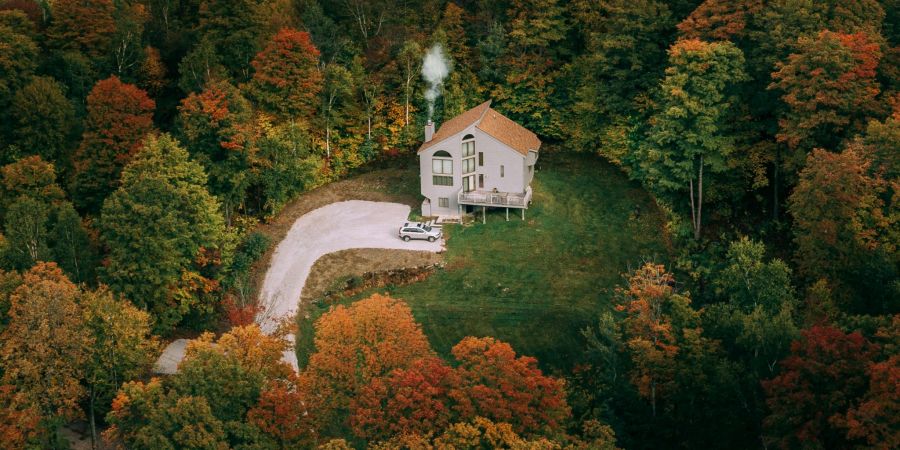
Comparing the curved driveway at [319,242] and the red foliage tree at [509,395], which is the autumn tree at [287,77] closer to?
the curved driveway at [319,242]

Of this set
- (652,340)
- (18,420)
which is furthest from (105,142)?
(652,340)

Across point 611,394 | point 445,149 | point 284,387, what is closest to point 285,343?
point 284,387

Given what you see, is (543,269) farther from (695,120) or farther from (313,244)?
(313,244)

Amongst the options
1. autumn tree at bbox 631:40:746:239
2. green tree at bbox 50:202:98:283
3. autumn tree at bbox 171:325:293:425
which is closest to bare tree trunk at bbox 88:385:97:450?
autumn tree at bbox 171:325:293:425

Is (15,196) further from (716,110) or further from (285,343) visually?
(716,110)

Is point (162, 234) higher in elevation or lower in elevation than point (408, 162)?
lower

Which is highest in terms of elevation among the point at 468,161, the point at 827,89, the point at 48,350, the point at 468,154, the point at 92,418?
the point at 827,89

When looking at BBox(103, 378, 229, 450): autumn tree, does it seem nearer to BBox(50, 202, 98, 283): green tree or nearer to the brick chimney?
BBox(50, 202, 98, 283): green tree
